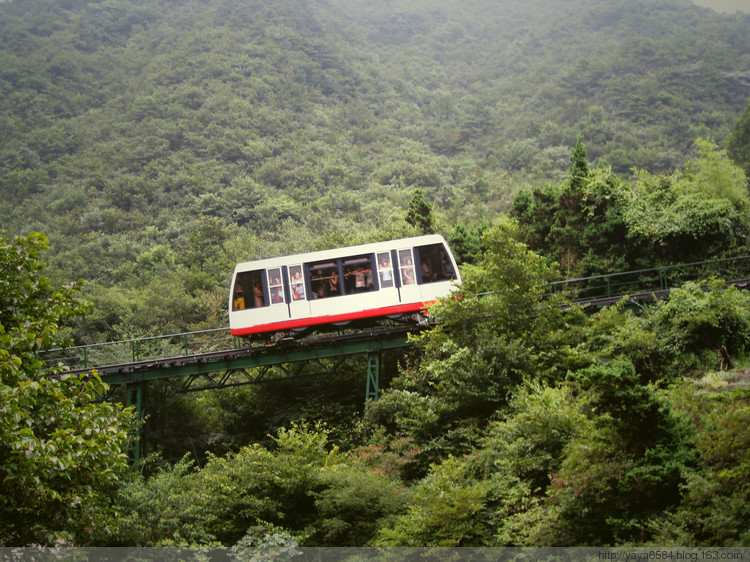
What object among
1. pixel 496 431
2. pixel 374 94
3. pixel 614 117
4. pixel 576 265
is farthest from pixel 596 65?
pixel 496 431

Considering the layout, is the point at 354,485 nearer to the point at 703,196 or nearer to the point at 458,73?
the point at 703,196

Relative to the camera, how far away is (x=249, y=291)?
2347 centimetres

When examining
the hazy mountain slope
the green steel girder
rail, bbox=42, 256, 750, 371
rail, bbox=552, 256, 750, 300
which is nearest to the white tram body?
the green steel girder

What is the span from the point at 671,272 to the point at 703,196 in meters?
3.43

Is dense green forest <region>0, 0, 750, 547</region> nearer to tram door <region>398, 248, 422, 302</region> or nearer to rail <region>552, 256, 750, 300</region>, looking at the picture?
rail <region>552, 256, 750, 300</region>

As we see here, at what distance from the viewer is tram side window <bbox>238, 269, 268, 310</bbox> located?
23.3 m

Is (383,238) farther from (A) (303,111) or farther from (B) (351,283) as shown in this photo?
(A) (303,111)

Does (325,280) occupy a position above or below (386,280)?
above

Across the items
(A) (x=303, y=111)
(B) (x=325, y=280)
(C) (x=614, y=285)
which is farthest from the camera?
(A) (x=303, y=111)

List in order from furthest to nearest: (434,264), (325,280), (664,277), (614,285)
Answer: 1. (614,285)
2. (664,277)
3. (434,264)
4. (325,280)

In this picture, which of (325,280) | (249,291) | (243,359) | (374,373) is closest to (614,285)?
(374,373)

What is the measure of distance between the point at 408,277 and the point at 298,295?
371 centimetres

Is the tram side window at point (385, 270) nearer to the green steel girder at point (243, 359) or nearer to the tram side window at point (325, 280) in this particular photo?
the tram side window at point (325, 280)

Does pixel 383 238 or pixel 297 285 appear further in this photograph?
pixel 383 238
